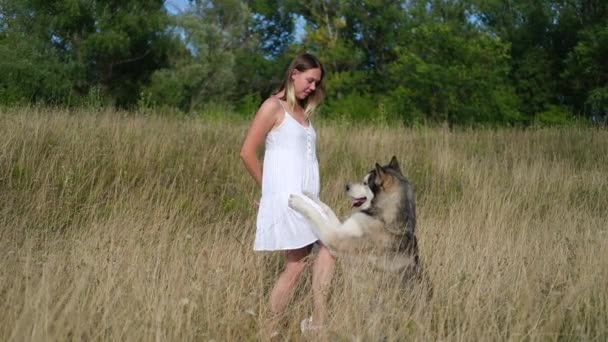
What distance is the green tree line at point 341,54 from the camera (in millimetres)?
23906

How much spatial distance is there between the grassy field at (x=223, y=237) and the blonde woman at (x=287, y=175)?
16cm

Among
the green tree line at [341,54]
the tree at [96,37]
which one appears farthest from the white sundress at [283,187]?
the tree at [96,37]

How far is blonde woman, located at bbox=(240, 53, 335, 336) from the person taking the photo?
13.1 ft

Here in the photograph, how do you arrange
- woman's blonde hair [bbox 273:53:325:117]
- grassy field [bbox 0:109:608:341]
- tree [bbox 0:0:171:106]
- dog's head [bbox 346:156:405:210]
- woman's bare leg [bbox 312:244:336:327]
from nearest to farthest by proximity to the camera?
grassy field [bbox 0:109:608:341] < woman's bare leg [bbox 312:244:336:327] < woman's blonde hair [bbox 273:53:325:117] < dog's head [bbox 346:156:405:210] < tree [bbox 0:0:171:106]

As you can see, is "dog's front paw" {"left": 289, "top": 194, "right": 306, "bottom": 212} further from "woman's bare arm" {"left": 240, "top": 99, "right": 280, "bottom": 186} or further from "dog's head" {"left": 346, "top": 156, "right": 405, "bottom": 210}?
"dog's head" {"left": 346, "top": 156, "right": 405, "bottom": 210}

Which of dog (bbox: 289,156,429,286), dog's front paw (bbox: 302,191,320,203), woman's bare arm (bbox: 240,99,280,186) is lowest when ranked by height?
dog (bbox: 289,156,429,286)

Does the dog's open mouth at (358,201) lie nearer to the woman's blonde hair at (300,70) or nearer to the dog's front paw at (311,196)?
the dog's front paw at (311,196)

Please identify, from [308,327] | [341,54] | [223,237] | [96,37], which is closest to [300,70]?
[308,327]

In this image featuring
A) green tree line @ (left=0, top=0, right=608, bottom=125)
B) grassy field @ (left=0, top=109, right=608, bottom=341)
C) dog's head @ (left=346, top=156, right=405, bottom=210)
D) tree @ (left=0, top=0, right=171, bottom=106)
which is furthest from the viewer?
green tree line @ (left=0, top=0, right=608, bottom=125)

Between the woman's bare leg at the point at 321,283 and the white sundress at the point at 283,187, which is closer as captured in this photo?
the woman's bare leg at the point at 321,283

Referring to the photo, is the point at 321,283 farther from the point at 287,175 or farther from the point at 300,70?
the point at 300,70

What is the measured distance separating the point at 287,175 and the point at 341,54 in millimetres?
35870

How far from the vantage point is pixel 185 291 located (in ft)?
12.4

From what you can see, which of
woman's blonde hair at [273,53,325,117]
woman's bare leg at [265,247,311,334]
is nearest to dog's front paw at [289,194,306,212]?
woman's bare leg at [265,247,311,334]
